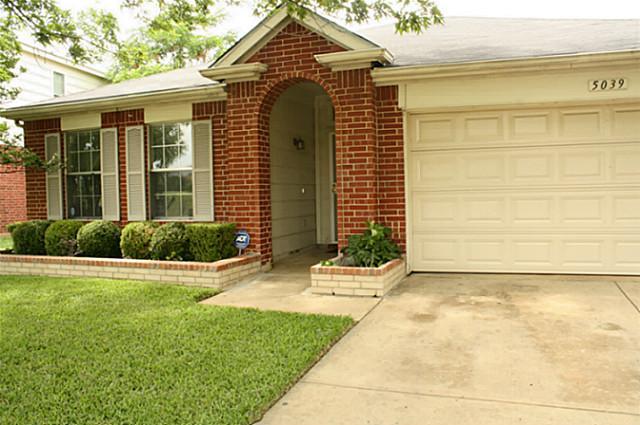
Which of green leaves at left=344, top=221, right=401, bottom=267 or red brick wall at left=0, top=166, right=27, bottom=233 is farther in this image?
red brick wall at left=0, top=166, right=27, bottom=233

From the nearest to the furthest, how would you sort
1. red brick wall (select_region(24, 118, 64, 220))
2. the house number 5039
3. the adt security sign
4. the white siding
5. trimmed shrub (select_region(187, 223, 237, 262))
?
the house number 5039 → trimmed shrub (select_region(187, 223, 237, 262)) → the adt security sign → red brick wall (select_region(24, 118, 64, 220)) → the white siding

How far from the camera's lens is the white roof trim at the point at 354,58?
707 cm

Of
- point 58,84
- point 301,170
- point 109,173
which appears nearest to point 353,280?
point 301,170

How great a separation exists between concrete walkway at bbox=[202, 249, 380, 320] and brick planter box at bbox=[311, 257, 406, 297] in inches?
5.2

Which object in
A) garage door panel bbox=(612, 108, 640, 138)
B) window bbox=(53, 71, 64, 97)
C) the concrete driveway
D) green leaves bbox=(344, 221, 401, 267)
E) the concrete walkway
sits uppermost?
window bbox=(53, 71, 64, 97)

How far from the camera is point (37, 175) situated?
10.2 metres

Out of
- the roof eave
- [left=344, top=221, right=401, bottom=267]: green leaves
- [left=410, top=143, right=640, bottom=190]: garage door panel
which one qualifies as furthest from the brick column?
the roof eave

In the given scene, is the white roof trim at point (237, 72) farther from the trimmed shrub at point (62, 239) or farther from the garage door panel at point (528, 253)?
the trimmed shrub at point (62, 239)

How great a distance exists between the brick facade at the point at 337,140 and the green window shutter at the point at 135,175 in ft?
4.10

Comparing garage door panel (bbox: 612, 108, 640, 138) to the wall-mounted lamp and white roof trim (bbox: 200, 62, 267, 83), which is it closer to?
white roof trim (bbox: 200, 62, 267, 83)

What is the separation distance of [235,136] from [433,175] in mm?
3036

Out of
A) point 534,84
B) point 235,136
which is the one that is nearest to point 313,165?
point 235,136

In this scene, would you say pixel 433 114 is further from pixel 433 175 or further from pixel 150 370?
pixel 150 370

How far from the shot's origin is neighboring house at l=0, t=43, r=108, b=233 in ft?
54.8
